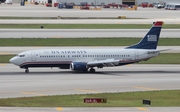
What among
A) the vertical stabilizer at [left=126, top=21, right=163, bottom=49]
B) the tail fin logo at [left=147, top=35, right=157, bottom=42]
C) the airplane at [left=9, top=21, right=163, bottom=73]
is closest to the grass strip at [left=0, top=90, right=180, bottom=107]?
the airplane at [left=9, top=21, right=163, bottom=73]

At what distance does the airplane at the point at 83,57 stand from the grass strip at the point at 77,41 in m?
24.4

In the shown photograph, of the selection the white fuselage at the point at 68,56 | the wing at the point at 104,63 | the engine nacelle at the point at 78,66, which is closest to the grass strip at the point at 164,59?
the white fuselage at the point at 68,56

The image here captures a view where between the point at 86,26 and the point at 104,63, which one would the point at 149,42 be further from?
the point at 86,26

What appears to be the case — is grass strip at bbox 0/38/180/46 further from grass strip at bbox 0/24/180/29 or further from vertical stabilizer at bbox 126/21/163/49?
vertical stabilizer at bbox 126/21/163/49

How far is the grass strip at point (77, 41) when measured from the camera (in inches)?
3495

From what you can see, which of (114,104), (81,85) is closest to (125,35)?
(81,85)

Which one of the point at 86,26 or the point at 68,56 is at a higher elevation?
the point at 68,56

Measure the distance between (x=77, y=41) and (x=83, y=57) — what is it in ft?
94.8

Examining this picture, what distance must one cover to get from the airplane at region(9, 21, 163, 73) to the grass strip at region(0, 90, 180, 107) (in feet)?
49.1

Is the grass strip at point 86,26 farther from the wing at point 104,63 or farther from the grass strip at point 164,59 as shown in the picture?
the wing at point 104,63

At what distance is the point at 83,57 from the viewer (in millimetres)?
63219

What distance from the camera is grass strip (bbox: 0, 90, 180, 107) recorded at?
4056 centimetres

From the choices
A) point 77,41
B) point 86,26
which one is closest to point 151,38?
point 77,41
